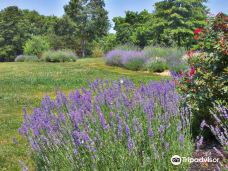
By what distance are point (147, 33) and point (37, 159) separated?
104ft

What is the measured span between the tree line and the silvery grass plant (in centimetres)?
2449

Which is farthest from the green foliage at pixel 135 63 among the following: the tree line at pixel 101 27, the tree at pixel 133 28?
the tree at pixel 133 28

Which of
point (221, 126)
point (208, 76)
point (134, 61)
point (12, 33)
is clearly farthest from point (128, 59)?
point (12, 33)

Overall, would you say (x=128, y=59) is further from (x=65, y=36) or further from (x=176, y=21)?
(x=65, y=36)

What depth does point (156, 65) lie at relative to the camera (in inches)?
710

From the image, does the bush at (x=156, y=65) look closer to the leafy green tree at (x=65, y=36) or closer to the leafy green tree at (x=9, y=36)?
the leafy green tree at (x=65, y=36)

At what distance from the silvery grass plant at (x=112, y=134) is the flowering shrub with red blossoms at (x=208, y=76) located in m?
0.33

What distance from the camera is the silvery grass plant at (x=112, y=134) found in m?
3.43

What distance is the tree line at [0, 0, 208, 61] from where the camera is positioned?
99.3 feet

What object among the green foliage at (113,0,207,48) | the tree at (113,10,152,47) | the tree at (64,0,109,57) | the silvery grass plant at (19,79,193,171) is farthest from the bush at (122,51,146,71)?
the tree at (64,0,109,57)

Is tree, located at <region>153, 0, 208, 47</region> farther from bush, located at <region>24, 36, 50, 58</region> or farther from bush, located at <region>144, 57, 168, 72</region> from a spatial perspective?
bush, located at <region>24, 36, 50, 58</region>

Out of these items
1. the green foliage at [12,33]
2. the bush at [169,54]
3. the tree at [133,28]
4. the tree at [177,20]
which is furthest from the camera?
the green foliage at [12,33]

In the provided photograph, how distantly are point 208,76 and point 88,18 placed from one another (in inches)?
1738

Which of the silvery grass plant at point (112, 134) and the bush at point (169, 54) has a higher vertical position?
the silvery grass plant at point (112, 134)
